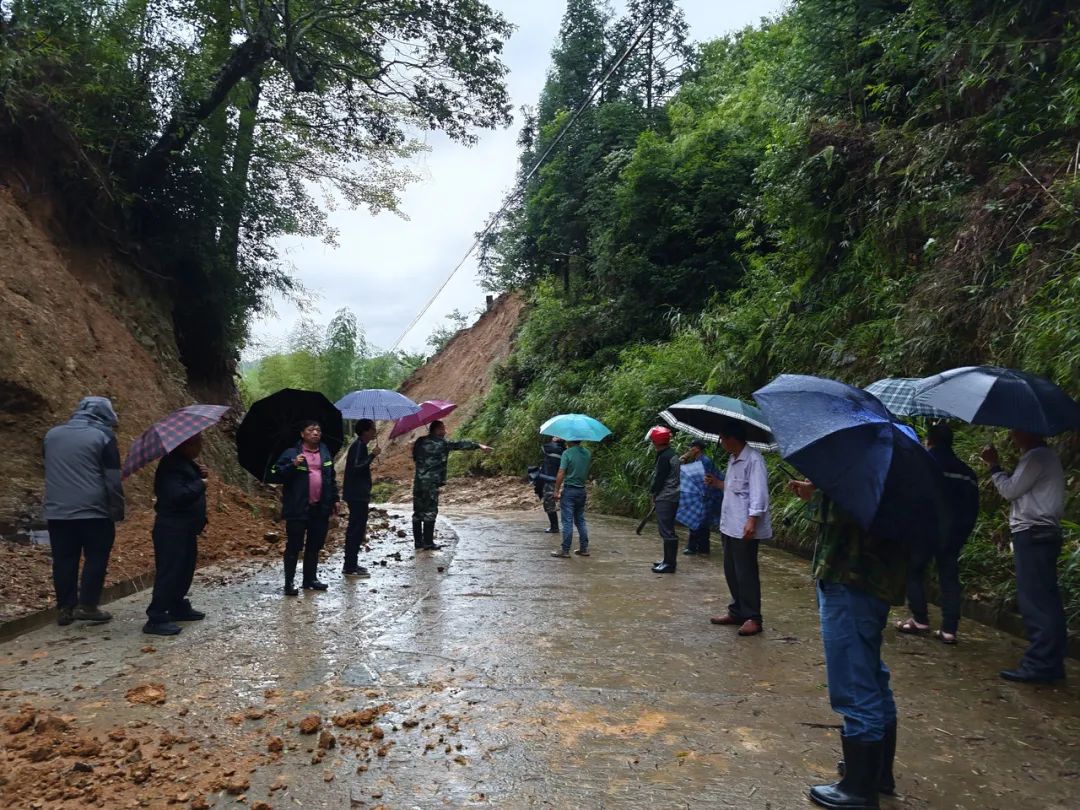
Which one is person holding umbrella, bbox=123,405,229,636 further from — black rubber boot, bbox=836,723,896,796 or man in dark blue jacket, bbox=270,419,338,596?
black rubber boot, bbox=836,723,896,796

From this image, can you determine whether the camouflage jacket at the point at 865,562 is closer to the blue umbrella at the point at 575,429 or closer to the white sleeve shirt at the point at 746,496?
the white sleeve shirt at the point at 746,496

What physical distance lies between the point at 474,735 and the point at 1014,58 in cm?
1033

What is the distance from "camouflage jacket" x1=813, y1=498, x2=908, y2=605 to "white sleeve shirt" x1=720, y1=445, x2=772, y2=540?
2992 mm

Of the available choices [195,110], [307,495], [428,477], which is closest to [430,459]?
[428,477]

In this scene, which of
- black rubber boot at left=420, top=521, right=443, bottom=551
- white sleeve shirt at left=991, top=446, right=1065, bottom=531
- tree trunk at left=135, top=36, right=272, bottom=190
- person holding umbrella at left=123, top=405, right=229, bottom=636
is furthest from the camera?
tree trunk at left=135, top=36, right=272, bottom=190

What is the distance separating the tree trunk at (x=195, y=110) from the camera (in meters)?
14.1

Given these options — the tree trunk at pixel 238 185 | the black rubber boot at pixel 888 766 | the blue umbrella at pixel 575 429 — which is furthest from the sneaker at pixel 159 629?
the tree trunk at pixel 238 185

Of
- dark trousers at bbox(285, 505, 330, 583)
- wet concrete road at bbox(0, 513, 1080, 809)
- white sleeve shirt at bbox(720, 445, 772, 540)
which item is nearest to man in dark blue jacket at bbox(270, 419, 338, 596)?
dark trousers at bbox(285, 505, 330, 583)

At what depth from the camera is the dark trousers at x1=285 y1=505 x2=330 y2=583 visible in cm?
803

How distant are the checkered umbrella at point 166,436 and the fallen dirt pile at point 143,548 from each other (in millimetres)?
1615

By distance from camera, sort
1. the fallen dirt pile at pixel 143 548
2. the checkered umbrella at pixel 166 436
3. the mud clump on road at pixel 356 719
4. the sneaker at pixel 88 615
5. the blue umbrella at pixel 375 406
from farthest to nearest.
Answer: the blue umbrella at pixel 375 406 < the fallen dirt pile at pixel 143 548 < the sneaker at pixel 88 615 < the checkered umbrella at pixel 166 436 < the mud clump on road at pixel 356 719

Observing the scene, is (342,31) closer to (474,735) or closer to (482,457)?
(482,457)

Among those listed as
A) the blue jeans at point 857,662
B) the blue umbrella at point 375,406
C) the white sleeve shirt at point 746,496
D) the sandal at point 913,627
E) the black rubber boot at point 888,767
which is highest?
the blue umbrella at point 375,406

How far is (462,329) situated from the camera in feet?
147
